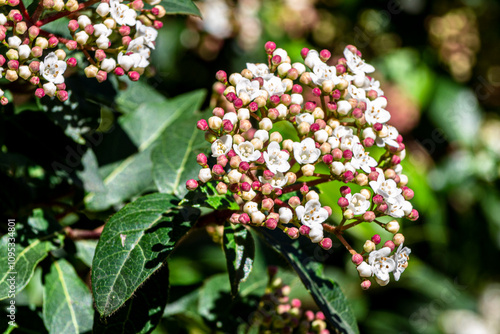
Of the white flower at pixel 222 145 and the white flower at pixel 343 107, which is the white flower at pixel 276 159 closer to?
the white flower at pixel 222 145

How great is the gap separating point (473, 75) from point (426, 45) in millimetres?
694

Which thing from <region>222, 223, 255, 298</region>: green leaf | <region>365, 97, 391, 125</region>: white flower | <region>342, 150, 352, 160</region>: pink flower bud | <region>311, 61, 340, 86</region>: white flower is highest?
<region>311, 61, 340, 86</region>: white flower

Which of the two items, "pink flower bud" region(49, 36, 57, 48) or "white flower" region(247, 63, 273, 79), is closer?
"pink flower bud" region(49, 36, 57, 48)

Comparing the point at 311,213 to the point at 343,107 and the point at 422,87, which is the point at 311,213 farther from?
the point at 422,87

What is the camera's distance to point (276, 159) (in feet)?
5.02

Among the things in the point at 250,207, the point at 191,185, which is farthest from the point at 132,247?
the point at 250,207

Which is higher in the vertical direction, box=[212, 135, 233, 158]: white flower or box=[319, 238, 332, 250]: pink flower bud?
box=[212, 135, 233, 158]: white flower

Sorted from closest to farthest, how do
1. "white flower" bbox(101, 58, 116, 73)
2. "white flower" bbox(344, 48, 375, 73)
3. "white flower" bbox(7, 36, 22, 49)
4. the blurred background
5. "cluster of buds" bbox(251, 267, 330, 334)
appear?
"white flower" bbox(7, 36, 22, 49) < "white flower" bbox(101, 58, 116, 73) < "white flower" bbox(344, 48, 375, 73) < "cluster of buds" bbox(251, 267, 330, 334) < the blurred background

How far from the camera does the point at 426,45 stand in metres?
4.72

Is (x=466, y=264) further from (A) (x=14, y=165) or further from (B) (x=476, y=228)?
(A) (x=14, y=165)

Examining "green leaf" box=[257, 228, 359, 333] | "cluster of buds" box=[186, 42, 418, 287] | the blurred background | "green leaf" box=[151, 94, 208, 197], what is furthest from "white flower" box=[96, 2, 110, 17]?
the blurred background

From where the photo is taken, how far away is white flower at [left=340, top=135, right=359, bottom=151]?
5.26 ft

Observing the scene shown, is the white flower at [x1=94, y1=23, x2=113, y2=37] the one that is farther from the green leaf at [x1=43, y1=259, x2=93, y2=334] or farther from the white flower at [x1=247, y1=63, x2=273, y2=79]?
the green leaf at [x1=43, y1=259, x2=93, y2=334]

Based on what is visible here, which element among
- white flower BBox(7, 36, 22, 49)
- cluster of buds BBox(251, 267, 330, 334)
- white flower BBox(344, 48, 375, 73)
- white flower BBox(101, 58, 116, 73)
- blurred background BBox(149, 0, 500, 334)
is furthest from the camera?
blurred background BBox(149, 0, 500, 334)
